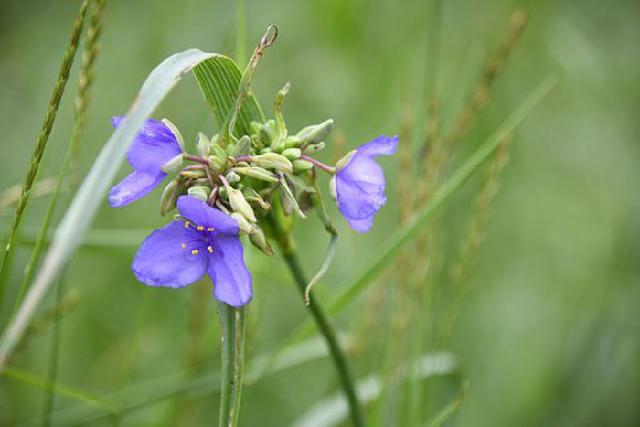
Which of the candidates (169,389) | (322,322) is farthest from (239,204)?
(169,389)

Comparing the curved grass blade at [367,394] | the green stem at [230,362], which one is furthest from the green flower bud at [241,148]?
the curved grass blade at [367,394]

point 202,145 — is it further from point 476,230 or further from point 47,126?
point 476,230

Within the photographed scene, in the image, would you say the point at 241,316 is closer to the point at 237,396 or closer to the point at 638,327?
the point at 237,396

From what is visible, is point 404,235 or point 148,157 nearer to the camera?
point 148,157

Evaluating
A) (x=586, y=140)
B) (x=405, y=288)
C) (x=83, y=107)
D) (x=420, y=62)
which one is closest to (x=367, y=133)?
(x=420, y=62)

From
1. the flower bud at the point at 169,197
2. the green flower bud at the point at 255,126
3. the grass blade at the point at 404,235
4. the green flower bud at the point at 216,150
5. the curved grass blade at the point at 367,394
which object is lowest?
the curved grass blade at the point at 367,394

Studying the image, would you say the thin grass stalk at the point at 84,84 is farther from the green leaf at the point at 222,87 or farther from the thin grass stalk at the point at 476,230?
the thin grass stalk at the point at 476,230

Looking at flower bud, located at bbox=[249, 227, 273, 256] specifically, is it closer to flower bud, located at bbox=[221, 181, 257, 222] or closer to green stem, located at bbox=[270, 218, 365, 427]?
flower bud, located at bbox=[221, 181, 257, 222]
